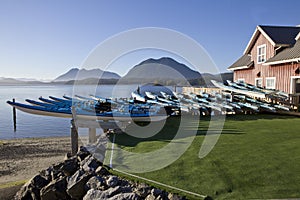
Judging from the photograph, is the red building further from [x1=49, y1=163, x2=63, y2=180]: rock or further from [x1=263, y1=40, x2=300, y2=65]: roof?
[x1=49, y1=163, x2=63, y2=180]: rock

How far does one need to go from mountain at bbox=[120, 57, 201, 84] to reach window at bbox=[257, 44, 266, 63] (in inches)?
201

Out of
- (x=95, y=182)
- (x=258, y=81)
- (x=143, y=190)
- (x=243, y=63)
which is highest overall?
(x=243, y=63)

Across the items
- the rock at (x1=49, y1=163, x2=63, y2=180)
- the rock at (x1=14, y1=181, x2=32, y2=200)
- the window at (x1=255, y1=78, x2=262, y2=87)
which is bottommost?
the rock at (x1=14, y1=181, x2=32, y2=200)

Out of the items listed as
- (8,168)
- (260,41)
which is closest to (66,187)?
(8,168)

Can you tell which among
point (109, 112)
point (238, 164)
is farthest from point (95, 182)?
point (109, 112)

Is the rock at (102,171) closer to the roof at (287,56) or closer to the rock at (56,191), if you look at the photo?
the rock at (56,191)

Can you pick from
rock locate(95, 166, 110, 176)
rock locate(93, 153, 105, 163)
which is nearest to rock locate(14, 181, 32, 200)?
rock locate(93, 153, 105, 163)

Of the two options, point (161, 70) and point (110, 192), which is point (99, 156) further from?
point (161, 70)

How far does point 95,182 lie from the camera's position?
7.11m

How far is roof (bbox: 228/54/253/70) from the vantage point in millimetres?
20745

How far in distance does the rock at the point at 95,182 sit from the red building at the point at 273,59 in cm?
1282

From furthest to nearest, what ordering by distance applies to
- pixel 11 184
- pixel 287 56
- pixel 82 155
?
pixel 287 56, pixel 11 184, pixel 82 155

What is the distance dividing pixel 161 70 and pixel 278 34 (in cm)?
877

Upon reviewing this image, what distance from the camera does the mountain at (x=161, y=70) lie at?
574 inches
